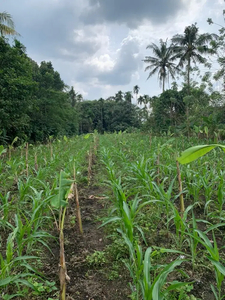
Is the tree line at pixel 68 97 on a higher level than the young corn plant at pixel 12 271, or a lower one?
higher

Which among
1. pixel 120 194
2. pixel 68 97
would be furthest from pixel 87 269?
pixel 68 97

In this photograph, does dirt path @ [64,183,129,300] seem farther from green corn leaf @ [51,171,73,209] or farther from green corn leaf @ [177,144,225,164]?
green corn leaf @ [177,144,225,164]

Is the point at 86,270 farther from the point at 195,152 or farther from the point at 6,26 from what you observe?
the point at 6,26

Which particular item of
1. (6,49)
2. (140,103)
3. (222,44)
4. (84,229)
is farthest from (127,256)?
(140,103)

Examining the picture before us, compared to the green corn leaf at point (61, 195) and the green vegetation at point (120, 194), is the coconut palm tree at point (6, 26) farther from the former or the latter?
the green corn leaf at point (61, 195)

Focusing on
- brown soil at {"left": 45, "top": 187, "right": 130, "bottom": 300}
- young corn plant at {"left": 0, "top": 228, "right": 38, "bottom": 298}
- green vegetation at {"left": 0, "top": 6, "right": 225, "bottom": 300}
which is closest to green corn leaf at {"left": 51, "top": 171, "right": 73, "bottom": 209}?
green vegetation at {"left": 0, "top": 6, "right": 225, "bottom": 300}

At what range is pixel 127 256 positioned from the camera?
6.59ft

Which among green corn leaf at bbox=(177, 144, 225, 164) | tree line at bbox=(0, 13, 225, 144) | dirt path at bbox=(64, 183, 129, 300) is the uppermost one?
tree line at bbox=(0, 13, 225, 144)

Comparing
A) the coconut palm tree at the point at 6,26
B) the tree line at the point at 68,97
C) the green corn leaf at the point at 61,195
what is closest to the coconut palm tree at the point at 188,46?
the tree line at the point at 68,97

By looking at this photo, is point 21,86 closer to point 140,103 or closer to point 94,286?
point 94,286

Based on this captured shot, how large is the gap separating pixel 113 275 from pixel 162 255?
0.51 m

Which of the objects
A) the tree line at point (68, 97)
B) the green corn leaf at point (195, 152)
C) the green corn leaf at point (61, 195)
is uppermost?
the tree line at point (68, 97)

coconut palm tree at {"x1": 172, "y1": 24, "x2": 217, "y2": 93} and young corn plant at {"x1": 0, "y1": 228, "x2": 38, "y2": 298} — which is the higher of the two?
coconut palm tree at {"x1": 172, "y1": 24, "x2": 217, "y2": 93}

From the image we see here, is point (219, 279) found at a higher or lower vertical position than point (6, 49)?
lower
